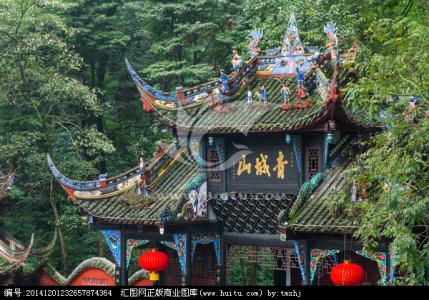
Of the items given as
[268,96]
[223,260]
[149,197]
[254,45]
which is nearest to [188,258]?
[223,260]

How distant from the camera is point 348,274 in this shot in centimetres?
1611

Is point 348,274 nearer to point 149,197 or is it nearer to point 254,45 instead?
point 149,197

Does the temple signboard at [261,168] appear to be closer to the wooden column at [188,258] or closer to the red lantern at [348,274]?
the wooden column at [188,258]

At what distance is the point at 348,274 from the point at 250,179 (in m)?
3.26

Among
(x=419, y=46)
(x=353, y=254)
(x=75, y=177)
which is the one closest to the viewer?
(x=419, y=46)

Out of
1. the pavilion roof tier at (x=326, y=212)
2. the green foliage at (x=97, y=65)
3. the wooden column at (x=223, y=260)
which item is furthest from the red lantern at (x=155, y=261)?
the green foliage at (x=97, y=65)

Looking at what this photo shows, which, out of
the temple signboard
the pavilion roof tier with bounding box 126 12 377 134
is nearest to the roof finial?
the pavilion roof tier with bounding box 126 12 377 134

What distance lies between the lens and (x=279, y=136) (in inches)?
704

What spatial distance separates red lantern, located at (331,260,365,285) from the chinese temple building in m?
0.32

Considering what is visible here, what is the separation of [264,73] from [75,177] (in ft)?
29.9

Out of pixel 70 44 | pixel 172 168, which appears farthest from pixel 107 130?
pixel 172 168

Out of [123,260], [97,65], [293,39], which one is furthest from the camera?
[97,65]

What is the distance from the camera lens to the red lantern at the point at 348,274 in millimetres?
16109

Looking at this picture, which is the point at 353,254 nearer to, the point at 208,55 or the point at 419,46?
the point at 419,46
